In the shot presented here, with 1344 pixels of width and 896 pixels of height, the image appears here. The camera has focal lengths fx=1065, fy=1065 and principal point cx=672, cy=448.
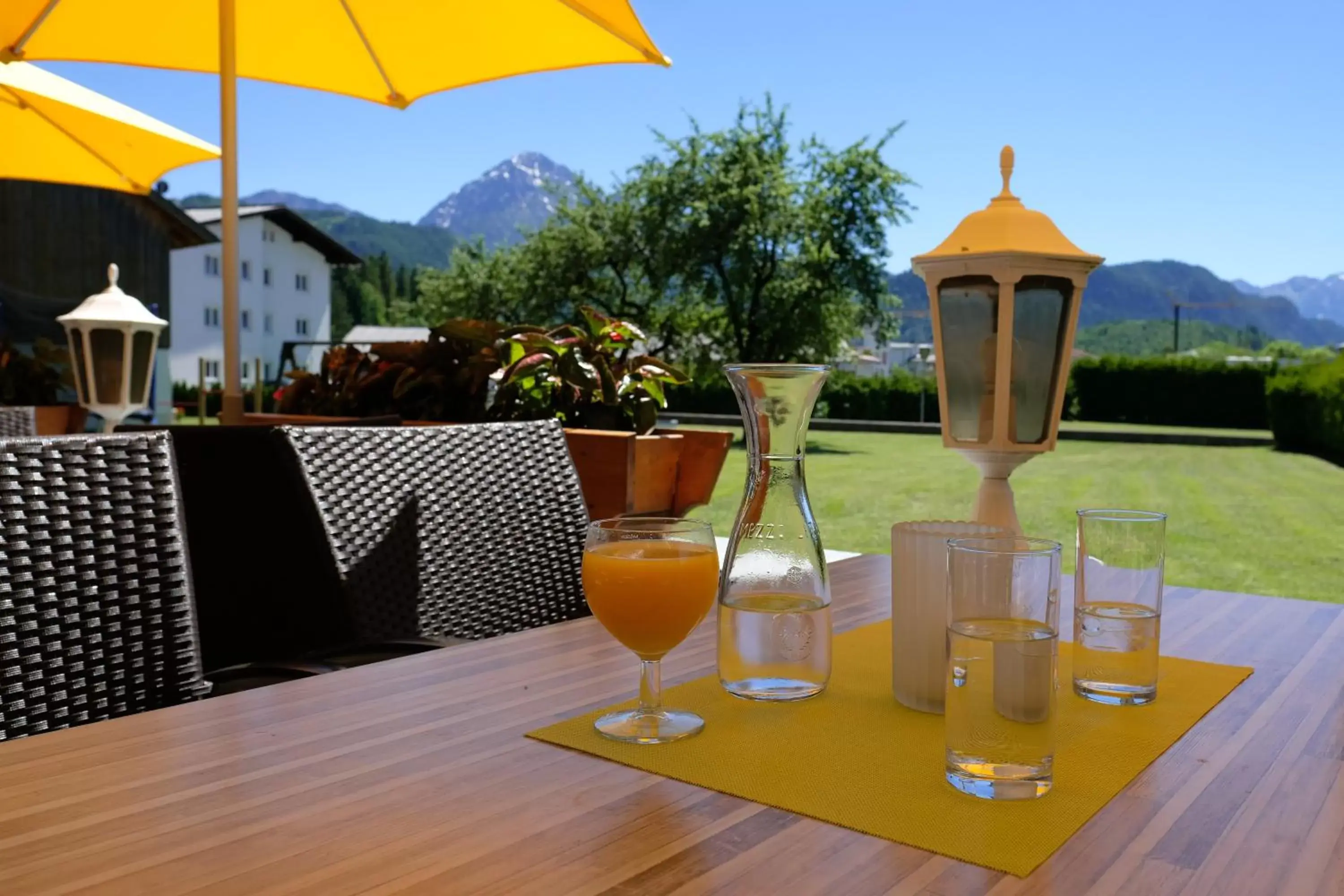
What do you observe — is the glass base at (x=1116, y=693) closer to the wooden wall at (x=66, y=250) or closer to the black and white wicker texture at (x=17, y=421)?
the black and white wicker texture at (x=17, y=421)

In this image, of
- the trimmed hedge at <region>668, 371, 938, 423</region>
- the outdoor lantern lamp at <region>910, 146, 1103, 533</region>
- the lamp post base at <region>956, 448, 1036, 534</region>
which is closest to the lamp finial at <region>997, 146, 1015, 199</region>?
the outdoor lantern lamp at <region>910, 146, 1103, 533</region>

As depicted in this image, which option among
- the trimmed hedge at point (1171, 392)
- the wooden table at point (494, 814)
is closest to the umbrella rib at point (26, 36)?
the wooden table at point (494, 814)

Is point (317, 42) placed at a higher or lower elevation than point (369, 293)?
lower

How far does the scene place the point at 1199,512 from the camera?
8.81 m

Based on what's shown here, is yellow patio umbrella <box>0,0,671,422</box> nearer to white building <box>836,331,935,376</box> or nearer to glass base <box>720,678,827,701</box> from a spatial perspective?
white building <box>836,331,935,376</box>

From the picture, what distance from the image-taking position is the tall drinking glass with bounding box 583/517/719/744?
29.2 inches

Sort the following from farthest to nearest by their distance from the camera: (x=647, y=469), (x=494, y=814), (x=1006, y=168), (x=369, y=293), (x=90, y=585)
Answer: (x=369, y=293), (x=647, y=469), (x=1006, y=168), (x=90, y=585), (x=494, y=814)

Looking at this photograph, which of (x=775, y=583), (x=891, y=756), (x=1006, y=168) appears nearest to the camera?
(x=891, y=756)

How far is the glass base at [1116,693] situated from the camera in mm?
850

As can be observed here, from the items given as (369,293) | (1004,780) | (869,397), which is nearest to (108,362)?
(1004,780)

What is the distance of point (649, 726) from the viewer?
0.75m

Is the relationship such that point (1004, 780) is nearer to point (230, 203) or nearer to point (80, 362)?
point (230, 203)

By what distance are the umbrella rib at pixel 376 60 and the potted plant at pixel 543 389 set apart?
0.92m

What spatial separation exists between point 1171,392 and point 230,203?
2410 cm
